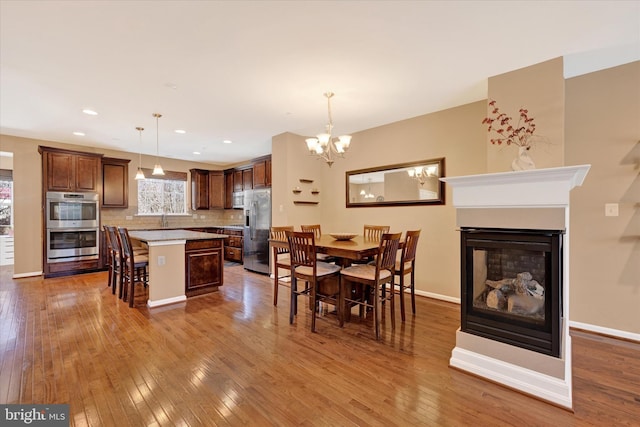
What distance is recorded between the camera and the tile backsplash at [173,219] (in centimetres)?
630

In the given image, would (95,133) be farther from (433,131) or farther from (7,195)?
(433,131)

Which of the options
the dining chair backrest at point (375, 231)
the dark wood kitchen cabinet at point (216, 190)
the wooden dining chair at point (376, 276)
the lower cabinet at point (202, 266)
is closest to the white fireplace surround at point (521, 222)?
the wooden dining chair at point (376, 276)

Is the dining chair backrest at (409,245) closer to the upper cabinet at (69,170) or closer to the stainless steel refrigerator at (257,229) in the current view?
the stainless steel refrigerator at (257,229)

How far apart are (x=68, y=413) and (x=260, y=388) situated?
→ 112 cm

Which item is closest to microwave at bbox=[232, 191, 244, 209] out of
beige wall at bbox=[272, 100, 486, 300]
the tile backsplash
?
the tile backsplash

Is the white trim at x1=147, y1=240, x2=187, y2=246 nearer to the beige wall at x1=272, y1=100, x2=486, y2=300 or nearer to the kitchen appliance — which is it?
the beige wall at x1=272, y1=100, x2=486, y2=300

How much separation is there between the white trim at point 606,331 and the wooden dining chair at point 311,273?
2483mm

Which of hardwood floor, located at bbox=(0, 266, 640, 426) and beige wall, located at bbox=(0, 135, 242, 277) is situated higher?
beige wall, located at bbox=(0, 135, 242, 277)

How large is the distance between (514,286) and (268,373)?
195 centimetres

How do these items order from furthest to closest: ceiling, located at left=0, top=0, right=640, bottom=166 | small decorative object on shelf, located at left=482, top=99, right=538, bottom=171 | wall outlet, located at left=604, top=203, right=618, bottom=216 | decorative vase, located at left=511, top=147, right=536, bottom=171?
wall outlet, located at left=604, top=203, right=618, bottom=216, small decorative object on shelf, located at left=482, top=99, right=538, bottom=171, decorative vase, located at left=511, top=147, right=536, bottom=171, ceiling, located at left=0, top=0, right=640, bottom=166

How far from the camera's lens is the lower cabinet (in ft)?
13.0

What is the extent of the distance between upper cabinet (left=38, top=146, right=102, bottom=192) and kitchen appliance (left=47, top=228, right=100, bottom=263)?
31.7 inches

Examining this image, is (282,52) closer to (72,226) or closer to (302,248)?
(302,248)

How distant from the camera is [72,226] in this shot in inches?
210
